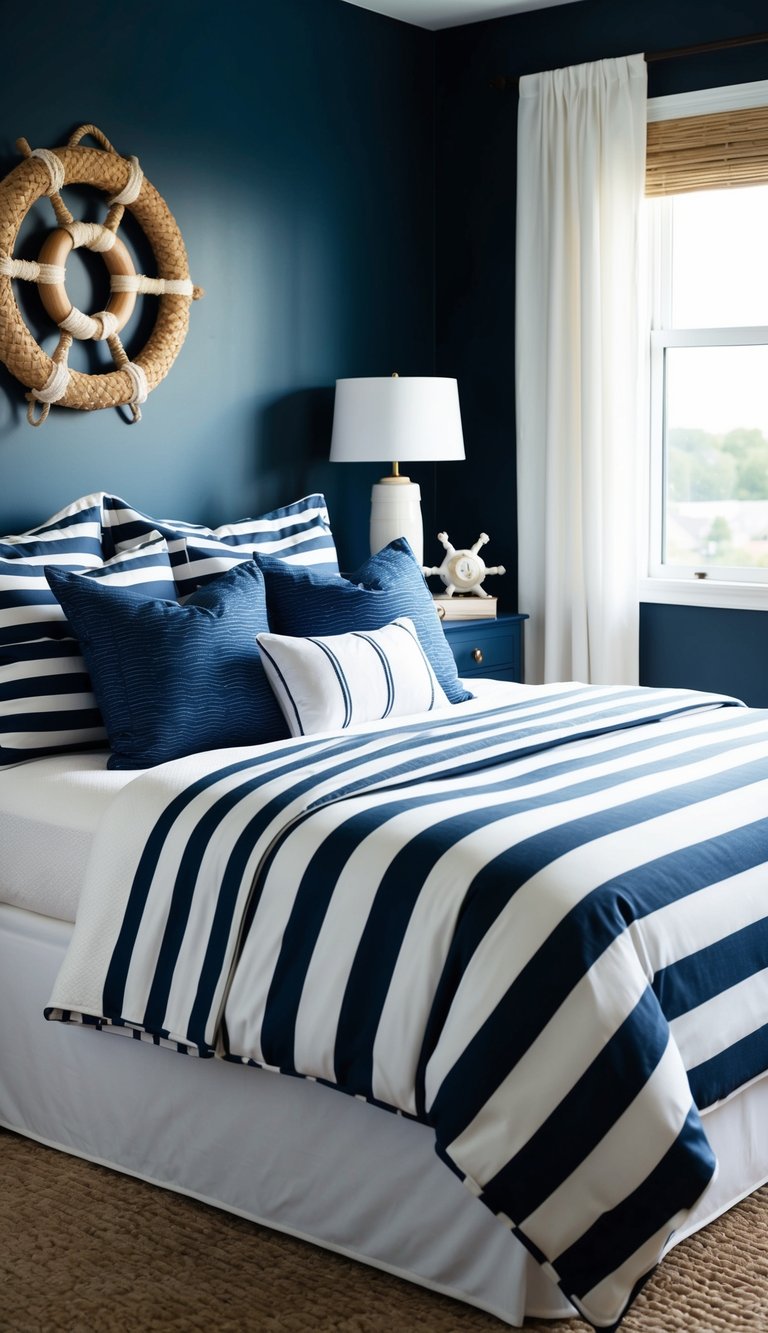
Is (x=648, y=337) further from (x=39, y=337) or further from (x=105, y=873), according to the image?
(x=105, y=873)

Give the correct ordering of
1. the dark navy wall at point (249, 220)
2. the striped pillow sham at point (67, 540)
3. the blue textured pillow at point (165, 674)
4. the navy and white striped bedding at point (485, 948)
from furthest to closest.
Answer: the dark navy wall at point (249, 220) < the striped pillow sham at point (67, 540) < the blue textured pillow at point (165, 674) < the navy and white striped bedding at point (485, 948)

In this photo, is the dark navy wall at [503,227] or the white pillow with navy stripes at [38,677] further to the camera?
the dark navy wall at [503,227]

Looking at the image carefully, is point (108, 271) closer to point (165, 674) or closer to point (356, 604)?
point (356, 604)

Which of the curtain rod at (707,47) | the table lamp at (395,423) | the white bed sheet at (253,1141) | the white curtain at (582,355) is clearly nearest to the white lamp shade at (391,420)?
the table lamp at (395,423)

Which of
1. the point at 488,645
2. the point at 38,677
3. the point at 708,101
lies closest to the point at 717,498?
the point at 488,645

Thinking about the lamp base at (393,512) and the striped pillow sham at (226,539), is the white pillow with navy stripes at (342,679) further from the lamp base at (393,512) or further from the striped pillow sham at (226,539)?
the lamp base at (393,512)

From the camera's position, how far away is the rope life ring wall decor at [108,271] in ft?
11.7

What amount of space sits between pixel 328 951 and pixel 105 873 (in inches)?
20.1

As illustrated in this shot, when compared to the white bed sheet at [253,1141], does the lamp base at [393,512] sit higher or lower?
higher

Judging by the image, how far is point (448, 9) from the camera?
15.5 ft

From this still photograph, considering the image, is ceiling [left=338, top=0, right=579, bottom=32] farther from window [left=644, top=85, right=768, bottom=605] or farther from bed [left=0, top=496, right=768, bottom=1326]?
bed [left=0, top=496, right=768, bottom=1326]

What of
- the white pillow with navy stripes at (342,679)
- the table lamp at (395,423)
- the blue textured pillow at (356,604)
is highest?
the table lamp at (395,423)

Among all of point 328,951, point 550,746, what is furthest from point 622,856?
point 550,746

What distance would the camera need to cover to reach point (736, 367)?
15.0ft
